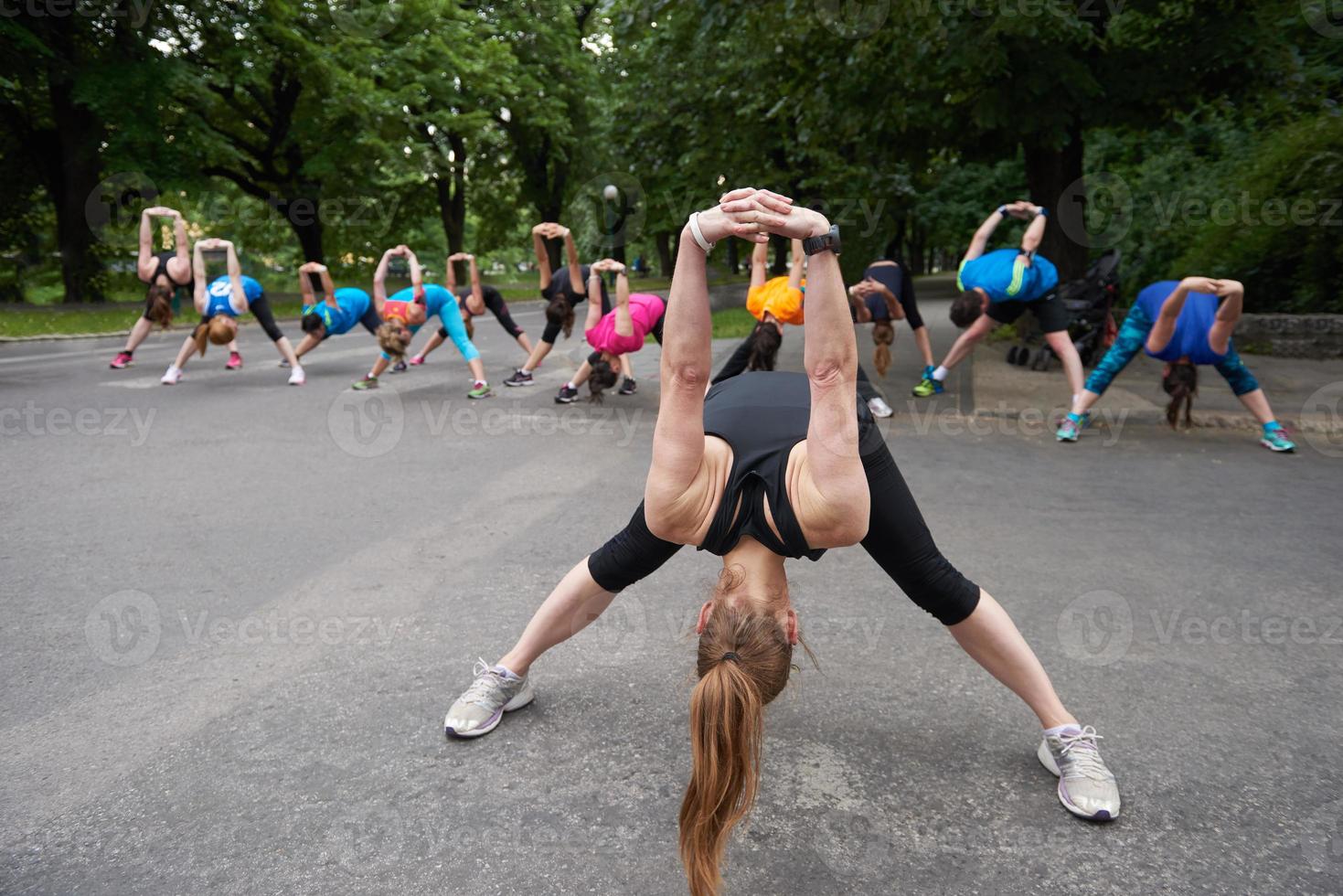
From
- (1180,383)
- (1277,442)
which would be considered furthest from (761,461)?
(1277,442)

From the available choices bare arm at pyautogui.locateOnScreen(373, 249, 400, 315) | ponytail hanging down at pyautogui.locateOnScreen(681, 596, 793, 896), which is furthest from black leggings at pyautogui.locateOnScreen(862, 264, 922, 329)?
ponytail hanging down at pyautogui.locateOnScreen(681, 596, 793, 896)

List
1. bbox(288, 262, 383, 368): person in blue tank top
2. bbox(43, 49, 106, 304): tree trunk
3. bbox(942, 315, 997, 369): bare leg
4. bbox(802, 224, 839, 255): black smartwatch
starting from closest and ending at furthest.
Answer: bbox(802, 224, 839, 255): black smartwatch < bbox(942, 315, 997, 369): bare leg < bbox(288, 262, 383, 368): person in blue tank top < bbox(43, 49, 106, 304): tree trunk

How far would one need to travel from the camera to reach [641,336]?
927cm

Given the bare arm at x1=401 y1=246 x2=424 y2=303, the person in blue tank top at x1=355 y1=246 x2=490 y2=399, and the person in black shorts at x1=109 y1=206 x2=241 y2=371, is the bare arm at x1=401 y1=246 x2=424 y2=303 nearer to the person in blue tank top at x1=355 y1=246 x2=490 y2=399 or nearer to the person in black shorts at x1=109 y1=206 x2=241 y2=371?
the person in blue tank top at x1=355 y1=246 x2=490 y2=399

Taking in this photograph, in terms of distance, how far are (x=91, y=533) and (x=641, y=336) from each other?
542 cm

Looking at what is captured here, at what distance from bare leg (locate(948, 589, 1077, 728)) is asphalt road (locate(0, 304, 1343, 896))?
0.74 ft

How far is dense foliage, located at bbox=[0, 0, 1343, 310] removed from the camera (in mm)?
9062

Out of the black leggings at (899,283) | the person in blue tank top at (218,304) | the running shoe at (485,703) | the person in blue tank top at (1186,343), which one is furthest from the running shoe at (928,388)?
the running shoe at (485,703)

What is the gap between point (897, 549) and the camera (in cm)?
262

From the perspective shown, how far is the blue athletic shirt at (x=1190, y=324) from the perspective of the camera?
6809 mm

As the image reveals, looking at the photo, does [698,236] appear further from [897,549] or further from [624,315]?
[624,315]

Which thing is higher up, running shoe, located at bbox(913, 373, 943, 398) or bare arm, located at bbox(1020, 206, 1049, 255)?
bare arm, located at bbox(1020, 206, 1049, 255)

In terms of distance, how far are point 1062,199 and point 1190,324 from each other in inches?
203

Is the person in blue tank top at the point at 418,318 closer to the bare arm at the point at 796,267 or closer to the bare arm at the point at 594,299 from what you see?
the bare arm at the point at 594,299
